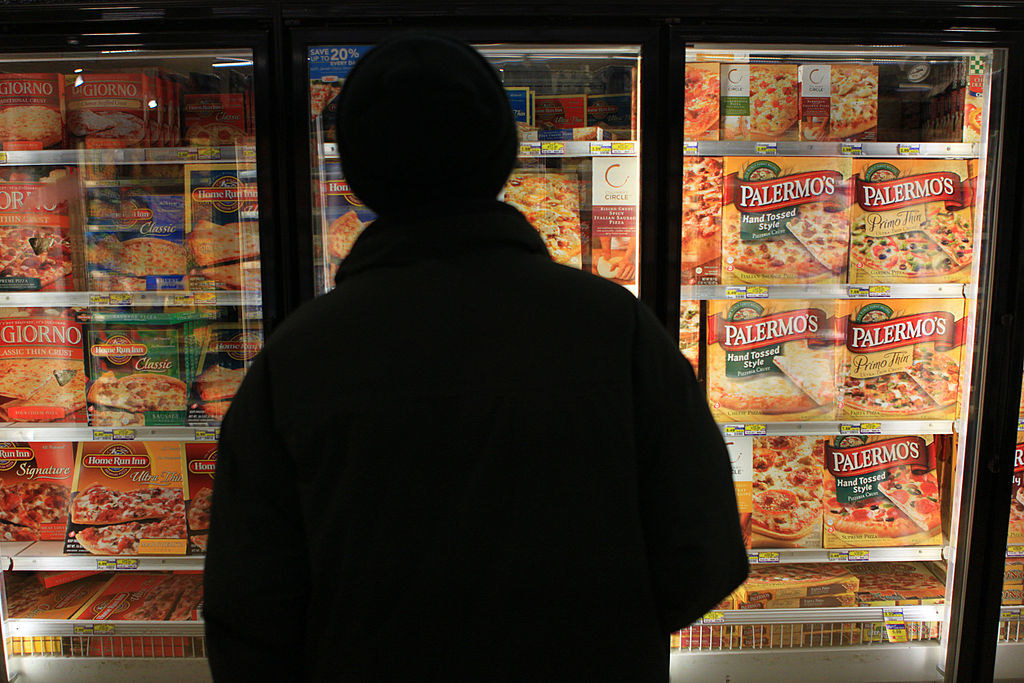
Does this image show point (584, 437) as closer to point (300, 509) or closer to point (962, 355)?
point (300, 509)

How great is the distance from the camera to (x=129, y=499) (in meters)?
2.01

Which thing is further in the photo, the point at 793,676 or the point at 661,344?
the point at 793,676

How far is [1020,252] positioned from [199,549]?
2400 millimetres

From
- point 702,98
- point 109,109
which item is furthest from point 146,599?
point 702,98

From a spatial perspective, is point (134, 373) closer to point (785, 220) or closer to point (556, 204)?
point (556, 204)

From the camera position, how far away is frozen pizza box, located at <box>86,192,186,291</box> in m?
1.92

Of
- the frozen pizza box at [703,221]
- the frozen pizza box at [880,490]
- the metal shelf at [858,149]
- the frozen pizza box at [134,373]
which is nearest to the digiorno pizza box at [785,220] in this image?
the frozen pizza box at [703,221]

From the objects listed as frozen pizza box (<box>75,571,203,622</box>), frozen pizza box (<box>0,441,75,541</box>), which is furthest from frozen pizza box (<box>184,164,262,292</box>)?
frozen pizza box (<box>75,571,203,622</box>)

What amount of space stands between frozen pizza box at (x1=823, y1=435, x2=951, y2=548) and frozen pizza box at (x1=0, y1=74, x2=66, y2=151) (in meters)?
2.45

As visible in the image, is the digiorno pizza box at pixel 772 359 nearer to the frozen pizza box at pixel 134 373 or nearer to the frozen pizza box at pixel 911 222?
the frozen pizza box at pixel 911 222

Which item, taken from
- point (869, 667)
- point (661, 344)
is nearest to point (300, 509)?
point (661, 344)

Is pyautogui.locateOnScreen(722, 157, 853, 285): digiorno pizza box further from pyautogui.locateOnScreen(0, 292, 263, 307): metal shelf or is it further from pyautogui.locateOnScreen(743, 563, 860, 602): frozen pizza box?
pyautogui.locateOnScreen(0, 292, 263, 307): metal shelf

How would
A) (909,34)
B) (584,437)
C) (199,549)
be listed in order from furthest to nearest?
(199,549)
(909,34)
(584,437)

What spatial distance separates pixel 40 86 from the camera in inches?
73.0
